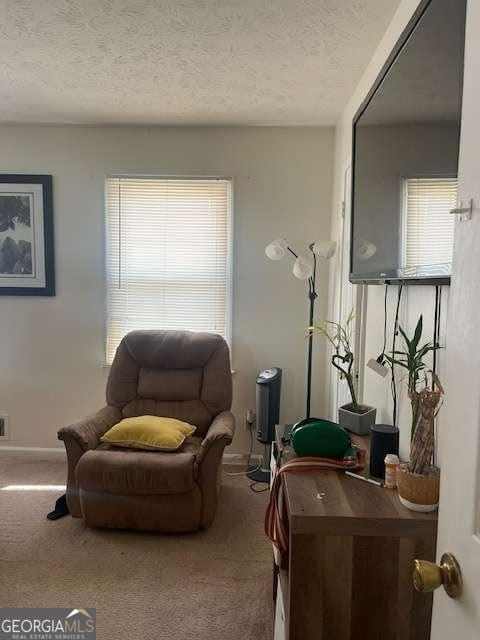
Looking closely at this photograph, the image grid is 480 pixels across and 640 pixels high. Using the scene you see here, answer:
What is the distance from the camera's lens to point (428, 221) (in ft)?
3.80

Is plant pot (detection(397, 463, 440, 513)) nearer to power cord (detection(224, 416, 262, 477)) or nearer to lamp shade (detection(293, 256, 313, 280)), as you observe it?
lamp shade (detection(293, 256, 313, 280))

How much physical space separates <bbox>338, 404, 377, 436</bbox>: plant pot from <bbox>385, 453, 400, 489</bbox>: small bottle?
45 cm

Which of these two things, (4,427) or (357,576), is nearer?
(357,576)

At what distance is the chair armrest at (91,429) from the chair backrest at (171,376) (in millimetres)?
107

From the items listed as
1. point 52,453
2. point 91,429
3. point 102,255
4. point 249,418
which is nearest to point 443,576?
point 91,429

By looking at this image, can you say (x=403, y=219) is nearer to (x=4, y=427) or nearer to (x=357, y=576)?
(x=357, y=576)

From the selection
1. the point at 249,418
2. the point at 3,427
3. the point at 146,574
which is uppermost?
the point at 249,418

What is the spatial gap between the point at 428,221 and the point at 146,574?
195 cm

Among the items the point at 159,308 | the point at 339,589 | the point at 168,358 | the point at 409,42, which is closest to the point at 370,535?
the point at 339,589

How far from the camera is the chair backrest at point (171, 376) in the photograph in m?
2.77

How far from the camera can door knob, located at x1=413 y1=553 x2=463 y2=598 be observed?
2.09ft

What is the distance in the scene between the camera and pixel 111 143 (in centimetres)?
310

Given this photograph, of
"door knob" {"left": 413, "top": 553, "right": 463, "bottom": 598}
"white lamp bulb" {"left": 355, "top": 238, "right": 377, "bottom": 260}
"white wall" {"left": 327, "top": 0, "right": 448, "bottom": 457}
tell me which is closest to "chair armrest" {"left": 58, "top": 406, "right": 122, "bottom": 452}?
"white wall" {"left": 327, "top": 0, "right": 448, "bottom": 457}

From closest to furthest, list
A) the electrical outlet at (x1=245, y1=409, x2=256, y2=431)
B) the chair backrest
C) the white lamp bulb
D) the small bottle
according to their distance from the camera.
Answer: the small bottle
the white lamp bulb
the chair backrest
the electrical outlet at (x1=245, y1=409, x2=256, y2=431)
